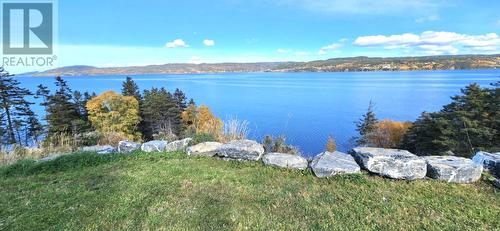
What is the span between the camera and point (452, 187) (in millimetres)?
4527

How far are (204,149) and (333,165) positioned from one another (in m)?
2.81

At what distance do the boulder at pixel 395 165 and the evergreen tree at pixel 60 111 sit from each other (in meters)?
27.7

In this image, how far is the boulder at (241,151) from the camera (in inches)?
233

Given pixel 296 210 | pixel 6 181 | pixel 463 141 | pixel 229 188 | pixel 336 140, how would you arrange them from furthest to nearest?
pixel 336 140, pixel 463 141, pixel 6 181, pixel 229 188, pixel 296 210

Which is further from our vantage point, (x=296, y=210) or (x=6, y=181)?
(x=6, y=181)

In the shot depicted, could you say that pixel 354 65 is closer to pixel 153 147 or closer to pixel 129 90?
pixel 129 90

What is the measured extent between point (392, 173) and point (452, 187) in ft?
2.83

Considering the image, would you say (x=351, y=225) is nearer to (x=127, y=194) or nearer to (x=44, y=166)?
(x=127, y=194)

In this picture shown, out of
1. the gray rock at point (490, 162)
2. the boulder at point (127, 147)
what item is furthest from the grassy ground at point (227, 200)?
the boulder at point (127, 147)

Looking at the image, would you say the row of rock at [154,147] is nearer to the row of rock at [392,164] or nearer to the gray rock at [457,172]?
the row of rock at [392,164]

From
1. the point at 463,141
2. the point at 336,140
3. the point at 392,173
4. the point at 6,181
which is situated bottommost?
the point at 336,140

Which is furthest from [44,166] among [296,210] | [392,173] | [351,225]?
[392,173]

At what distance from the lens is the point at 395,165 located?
16.0 feet

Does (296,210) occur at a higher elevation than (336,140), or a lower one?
higher
